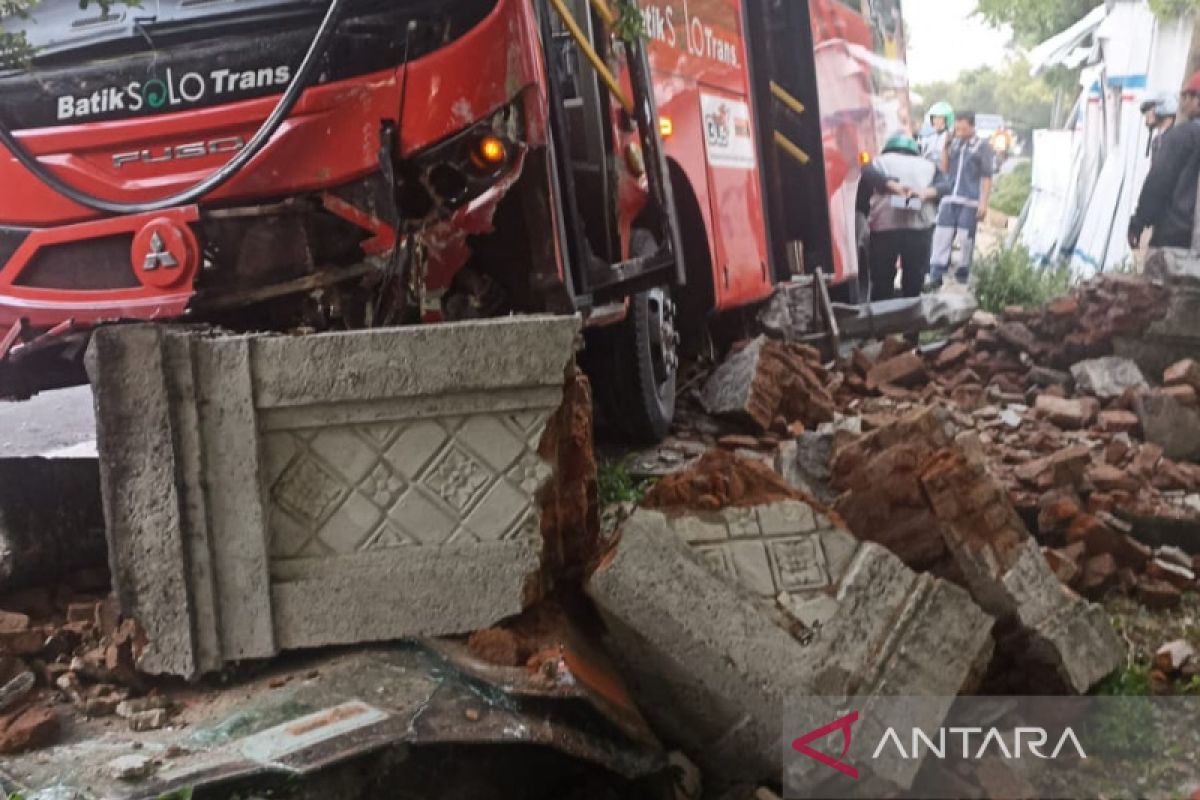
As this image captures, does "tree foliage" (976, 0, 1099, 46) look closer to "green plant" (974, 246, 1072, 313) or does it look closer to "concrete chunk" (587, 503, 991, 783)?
"green plant" (974, 246, 1072, 313)

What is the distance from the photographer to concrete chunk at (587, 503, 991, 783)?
86.7 inches

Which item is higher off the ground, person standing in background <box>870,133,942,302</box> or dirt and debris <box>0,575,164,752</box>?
person standing in background <box>870,133,942,302</box>

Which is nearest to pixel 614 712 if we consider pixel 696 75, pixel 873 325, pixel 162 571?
pixel 162 571

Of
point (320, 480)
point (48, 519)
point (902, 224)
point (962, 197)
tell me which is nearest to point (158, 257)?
point (48, 519)

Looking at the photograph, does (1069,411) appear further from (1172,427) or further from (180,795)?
(180,795)

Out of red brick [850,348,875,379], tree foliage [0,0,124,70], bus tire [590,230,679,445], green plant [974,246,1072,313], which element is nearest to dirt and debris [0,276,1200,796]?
bus tire [590,230,679,445]

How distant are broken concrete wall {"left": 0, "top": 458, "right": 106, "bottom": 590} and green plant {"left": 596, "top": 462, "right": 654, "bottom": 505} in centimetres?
163

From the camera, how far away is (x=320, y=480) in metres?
2.29

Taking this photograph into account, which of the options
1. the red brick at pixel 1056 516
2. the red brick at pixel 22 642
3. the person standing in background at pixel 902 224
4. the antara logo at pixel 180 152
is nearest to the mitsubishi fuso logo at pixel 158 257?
the antara logo at pixel 180 152

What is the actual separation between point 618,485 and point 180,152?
6.20 ft

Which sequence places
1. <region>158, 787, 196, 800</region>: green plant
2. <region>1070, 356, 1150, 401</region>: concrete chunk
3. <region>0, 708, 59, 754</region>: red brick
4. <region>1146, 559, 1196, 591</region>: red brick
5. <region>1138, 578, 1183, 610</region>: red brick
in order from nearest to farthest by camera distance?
1. <region>158, 787, 196, 800</region>: green plant
2. <region>0, 708, 59, 754</region>: red brick
3. <region>1138, 578, 1183, 610</region>: red brick
4. <region>1146, 559, 1196, 591</region>: red brick
5. <region>1070, 356, 1150, 401</region>: concrete chunk

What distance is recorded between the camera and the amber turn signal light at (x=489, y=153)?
2867mm

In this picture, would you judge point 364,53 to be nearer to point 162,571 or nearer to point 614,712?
point 162,571

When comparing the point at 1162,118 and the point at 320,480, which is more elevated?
the point at 1162,118
